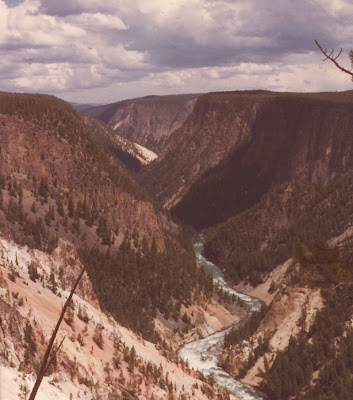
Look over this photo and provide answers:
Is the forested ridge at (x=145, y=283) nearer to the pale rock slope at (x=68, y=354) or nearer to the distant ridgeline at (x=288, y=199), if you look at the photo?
the distant ridgeline at (x=288, y=199)

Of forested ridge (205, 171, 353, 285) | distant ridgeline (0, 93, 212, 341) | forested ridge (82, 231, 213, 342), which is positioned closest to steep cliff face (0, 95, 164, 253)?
distant ridgeline (0, 93, 212, 341)

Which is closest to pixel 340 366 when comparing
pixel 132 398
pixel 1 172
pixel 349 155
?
pixel 132 398

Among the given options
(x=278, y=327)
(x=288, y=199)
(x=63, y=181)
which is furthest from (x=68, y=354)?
(x=288, y=199)

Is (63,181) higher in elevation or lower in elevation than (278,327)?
higher

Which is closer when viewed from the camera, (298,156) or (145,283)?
(145,283)

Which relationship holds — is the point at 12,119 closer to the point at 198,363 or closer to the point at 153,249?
the point at 153,249

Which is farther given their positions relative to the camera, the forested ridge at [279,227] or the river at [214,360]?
the forested ridge at [279,227]

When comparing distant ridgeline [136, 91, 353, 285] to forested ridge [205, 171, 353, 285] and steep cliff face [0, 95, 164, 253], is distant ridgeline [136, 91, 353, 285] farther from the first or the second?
steep cliff face [0, 95, 164, 253]

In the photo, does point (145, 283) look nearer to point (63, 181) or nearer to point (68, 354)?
point (63, 181)

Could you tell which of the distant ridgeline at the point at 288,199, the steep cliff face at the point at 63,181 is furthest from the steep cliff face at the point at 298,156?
the steep cliff face at the point at 63,181

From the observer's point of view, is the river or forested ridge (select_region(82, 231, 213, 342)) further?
forested ridge (select_region(82, 231, 213, 342))

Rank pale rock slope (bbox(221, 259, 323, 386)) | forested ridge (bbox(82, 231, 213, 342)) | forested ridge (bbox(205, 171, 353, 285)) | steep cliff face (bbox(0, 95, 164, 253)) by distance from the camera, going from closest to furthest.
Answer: pale rock slope (bbox(221, 259, 323, 386)) < forested ridge (bbox(82, 231, 213, 342)) < steep cliff face (bbox(0, 95, 164, 253)) < forested ridge (bbox(205, 171, 353, 285))
